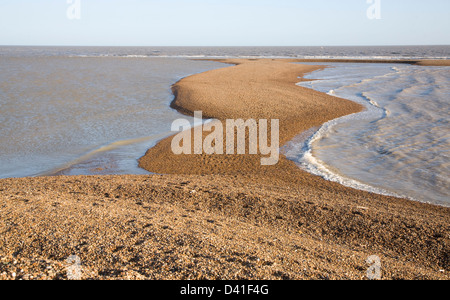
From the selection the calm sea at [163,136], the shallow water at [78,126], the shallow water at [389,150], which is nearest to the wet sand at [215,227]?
the shallow water at [389,150]

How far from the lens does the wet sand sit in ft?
17.2

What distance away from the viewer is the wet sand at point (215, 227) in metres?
5.24

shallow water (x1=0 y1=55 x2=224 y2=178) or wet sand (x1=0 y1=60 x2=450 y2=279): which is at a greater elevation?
shallow water (x1=0 y1=55 x2=224 y2=178)

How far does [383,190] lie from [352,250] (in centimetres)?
430

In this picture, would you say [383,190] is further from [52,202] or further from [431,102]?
[431,102]

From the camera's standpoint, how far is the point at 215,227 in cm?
696

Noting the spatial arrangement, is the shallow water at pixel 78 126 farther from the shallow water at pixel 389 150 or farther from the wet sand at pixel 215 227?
the shallow water at pixel 389 150

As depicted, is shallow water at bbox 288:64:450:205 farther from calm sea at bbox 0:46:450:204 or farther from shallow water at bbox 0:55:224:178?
shallow water at bbox 0:55:224:178

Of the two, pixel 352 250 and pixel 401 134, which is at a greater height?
pixel 401 134

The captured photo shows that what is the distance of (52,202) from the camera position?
25.6ft

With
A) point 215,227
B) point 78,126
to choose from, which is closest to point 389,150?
point 215,227

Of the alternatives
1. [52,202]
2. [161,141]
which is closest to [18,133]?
[161,141]

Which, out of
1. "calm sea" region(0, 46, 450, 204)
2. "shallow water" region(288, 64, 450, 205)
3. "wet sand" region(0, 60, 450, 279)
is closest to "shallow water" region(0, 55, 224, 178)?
"calm sea" region(0, 46, 450, 204)

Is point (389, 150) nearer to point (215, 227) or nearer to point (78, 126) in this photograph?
point (215, 227)
